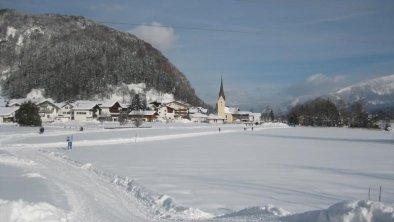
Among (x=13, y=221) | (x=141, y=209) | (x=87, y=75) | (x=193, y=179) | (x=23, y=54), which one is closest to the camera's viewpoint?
(x=13, y=221)

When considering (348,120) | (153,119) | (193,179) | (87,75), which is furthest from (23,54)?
(193,179)

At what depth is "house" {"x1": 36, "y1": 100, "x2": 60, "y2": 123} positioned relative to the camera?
368 feet

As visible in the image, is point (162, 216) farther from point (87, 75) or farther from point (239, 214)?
point (87, 75)

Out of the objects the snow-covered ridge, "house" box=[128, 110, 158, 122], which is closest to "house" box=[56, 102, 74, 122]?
"house" box=[128, 110, 158, 122]

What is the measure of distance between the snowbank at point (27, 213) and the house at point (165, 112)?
126 meters

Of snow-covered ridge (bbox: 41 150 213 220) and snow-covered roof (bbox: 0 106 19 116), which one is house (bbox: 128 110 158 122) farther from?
snow-covered ridge (bbox: 41 150 213 220)

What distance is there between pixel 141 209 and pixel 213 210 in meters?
2.00

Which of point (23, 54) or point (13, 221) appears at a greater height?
point (23, 54)

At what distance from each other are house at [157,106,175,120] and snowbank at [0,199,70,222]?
126 meters

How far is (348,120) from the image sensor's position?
133250mm

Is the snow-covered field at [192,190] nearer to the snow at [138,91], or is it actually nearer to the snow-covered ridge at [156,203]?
the snow-covered ridge at [156,203]

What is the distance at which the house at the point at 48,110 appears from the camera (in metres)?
112

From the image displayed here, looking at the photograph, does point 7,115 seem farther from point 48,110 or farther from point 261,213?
point 261,213

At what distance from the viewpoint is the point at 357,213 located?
7.59 metres
